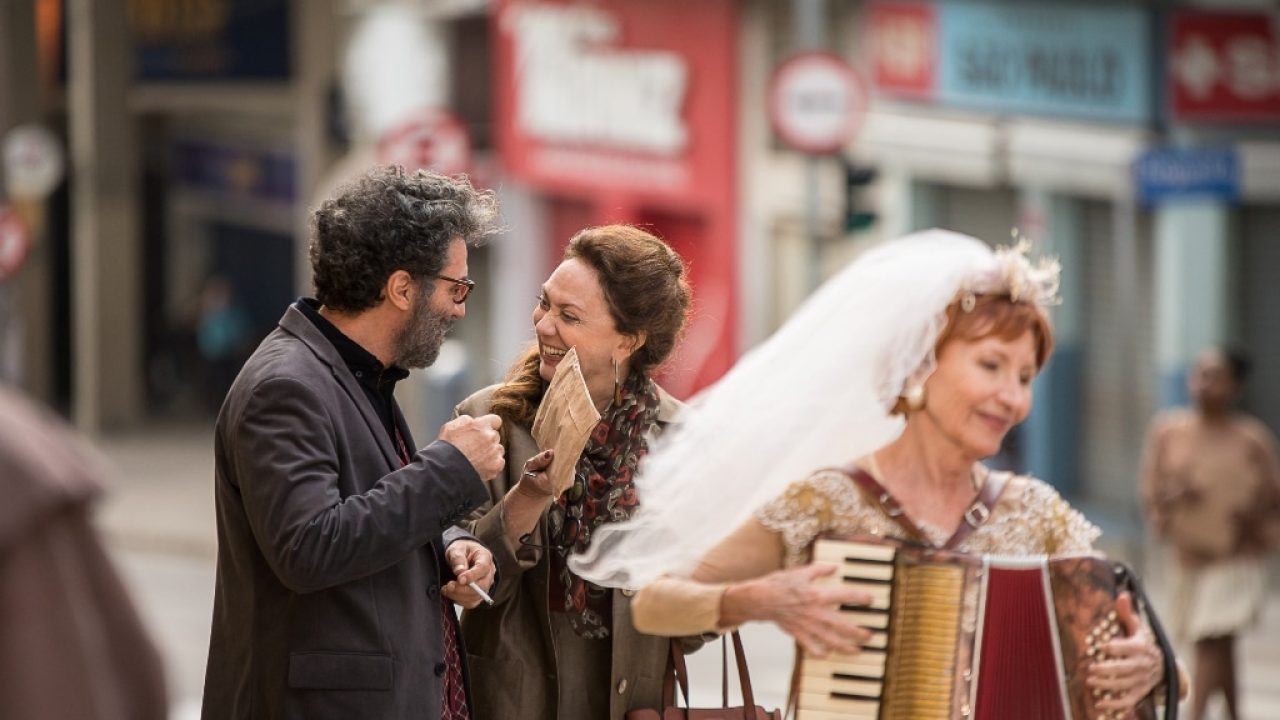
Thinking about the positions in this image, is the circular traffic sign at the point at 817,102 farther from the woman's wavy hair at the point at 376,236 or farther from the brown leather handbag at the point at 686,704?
the woman's wavy hair at the point at 376,236

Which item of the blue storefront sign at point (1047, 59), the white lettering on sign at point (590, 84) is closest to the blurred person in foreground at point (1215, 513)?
the blue storefront sign at point (1047, 59)

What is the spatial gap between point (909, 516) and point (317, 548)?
47.5 inches

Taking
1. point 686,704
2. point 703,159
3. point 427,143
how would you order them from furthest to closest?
point 703,159 < point 427,143 < point 686,704

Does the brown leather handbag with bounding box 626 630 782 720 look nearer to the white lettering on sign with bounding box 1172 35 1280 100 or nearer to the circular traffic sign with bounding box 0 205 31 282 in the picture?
the white lettering on sign with bounding box 1172 35 1280 100

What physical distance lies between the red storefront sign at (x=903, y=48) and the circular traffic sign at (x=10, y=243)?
7667 millimetres

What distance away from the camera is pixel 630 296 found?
4945mm

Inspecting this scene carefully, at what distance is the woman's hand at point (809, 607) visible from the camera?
4297 mm

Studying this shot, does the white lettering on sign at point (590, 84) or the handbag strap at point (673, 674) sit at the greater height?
the white lettering on sign at point (590, 84)

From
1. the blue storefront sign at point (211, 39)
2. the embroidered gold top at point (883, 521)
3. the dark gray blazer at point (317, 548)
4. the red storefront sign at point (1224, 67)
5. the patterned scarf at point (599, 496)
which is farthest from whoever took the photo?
the blue storefront sign at point (211, 39)

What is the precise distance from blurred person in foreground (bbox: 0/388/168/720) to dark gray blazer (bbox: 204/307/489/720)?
156cm

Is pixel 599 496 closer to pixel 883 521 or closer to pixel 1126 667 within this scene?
pixel 883 521

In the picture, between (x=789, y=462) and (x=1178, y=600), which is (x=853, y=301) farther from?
(x=1178, y=600)

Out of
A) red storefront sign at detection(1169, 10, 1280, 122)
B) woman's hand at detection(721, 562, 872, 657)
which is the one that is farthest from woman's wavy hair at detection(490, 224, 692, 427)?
red storefront sign at detection(1169, 10, 1280, 122)

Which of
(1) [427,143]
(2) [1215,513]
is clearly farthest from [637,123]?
(2) [1215,513]
